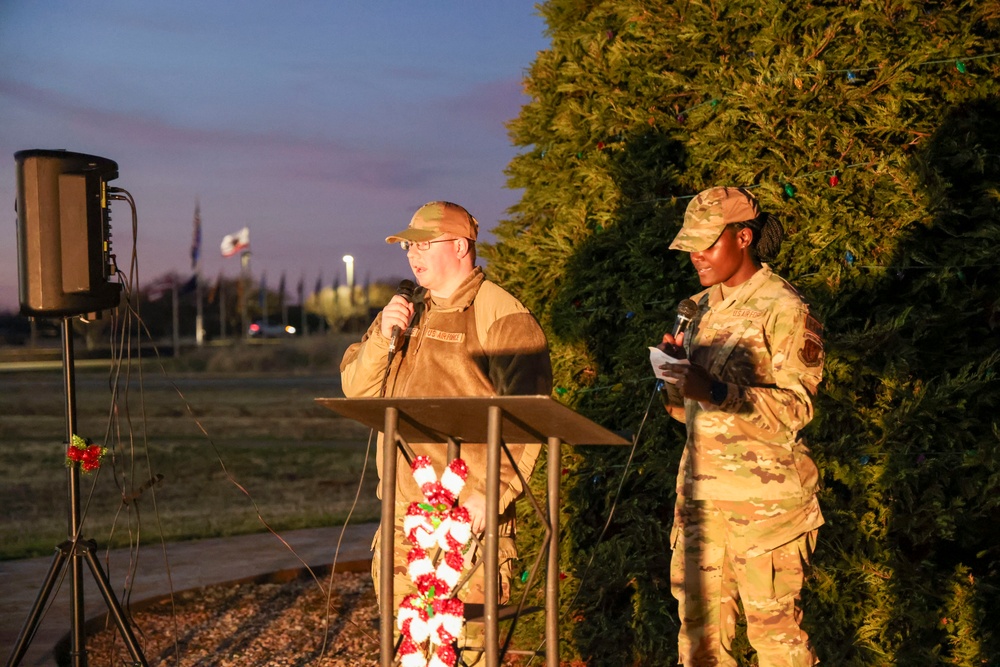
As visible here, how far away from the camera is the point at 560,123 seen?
5895mm

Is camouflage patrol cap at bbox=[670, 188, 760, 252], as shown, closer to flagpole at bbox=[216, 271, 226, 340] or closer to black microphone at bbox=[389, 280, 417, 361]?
black microphone at bbox=[389, 280, 417, 361]

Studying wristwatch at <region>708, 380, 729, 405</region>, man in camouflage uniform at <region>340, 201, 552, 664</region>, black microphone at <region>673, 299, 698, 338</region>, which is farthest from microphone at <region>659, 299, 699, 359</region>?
man in camouflage uniform at <region>340, 201, 552, 664</region>

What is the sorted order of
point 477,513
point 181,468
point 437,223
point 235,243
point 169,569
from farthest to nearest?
Result: point 235,243, point 181,468, point 169,569, point 437,223, point 477,513

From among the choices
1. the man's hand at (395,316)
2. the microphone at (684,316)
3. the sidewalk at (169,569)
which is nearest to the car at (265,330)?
the sidewalk at (169,569)

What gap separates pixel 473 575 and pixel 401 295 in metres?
1.07

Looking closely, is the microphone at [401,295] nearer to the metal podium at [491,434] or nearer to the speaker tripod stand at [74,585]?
the metal podium at [491,434]

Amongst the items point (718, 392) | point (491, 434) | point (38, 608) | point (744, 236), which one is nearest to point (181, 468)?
point (38, 608)

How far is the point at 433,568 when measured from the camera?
11.4 ft

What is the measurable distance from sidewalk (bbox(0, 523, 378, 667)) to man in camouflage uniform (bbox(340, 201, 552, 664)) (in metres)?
3.36

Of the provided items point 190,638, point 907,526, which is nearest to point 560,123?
point 907,526

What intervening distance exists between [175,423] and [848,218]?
20.6 metres

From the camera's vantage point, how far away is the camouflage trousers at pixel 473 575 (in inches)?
Answer: 149

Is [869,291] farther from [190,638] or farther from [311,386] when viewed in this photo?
[311,386]

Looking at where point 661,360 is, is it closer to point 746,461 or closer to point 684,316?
point 684,316
